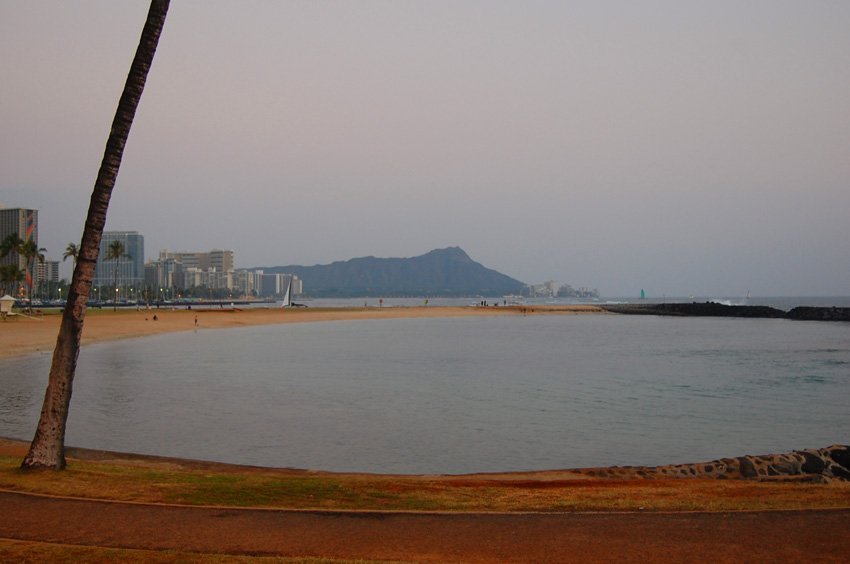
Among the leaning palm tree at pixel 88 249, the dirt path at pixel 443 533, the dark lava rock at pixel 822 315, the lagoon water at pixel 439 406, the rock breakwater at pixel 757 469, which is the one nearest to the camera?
the dirt path at pixel 443 533

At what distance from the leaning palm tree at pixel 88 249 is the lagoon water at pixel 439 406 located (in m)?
5.00

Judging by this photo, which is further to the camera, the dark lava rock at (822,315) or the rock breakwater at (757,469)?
the dark lava rock at (822,315)

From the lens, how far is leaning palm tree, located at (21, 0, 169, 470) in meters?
11.7

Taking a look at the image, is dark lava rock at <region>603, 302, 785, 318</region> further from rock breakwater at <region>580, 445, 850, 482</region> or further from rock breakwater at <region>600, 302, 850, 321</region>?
rock breakwater at <region>580, 445, 850, 482</region>

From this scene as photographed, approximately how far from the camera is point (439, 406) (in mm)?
25828

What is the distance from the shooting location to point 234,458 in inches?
649

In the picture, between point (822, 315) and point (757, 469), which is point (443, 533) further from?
point (822, 315)

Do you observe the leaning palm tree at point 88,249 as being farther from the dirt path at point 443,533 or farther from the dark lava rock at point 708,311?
the dark lava rock at point 708,311

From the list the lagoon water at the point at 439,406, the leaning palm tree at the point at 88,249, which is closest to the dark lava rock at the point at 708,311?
the lagoon water at the point at 439,406

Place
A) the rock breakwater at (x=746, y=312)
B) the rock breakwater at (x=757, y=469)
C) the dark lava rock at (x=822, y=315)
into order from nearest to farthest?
the rock breakwater at (x=757, y=469) < the dark lava rock at (x=822, y=315) < the rock breakwater at (x=746, y=312)

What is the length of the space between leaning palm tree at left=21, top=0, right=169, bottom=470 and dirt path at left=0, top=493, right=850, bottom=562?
7.01ft

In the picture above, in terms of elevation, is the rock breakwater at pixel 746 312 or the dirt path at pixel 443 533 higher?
the rock breakwater at pixel 746 312

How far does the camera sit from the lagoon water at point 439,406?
17750 mm

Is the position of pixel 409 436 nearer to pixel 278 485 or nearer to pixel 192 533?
pixel 278 485
